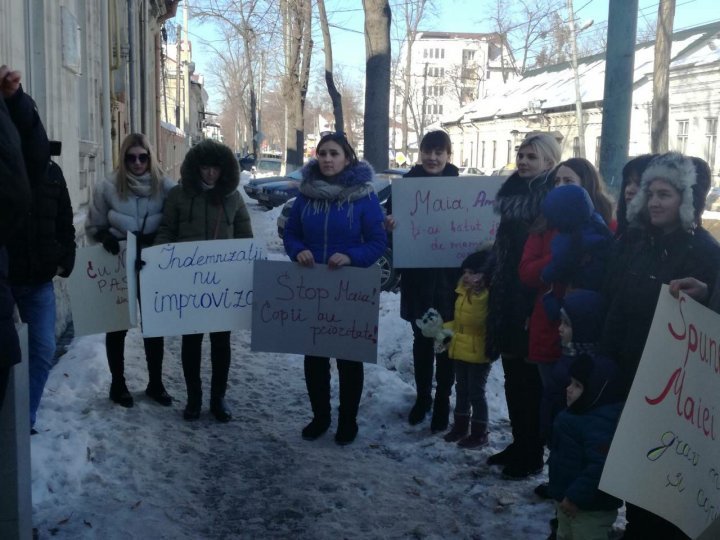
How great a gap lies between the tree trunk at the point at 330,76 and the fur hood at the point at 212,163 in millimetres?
19106

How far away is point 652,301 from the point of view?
3086 mm

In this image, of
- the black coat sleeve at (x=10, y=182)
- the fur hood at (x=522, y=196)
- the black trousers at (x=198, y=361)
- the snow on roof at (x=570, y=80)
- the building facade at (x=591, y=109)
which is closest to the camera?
the black coat sleeve at (x=10, y=182)

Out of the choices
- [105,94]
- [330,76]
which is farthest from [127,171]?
[330,76]

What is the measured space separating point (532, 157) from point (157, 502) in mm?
2611

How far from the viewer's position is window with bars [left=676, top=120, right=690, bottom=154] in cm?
3356

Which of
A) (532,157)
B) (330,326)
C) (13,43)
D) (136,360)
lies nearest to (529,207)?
(532,157)

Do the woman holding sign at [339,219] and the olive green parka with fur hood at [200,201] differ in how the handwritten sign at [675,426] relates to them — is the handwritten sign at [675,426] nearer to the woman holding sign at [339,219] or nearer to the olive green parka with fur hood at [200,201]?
the woman holding sign at [339,219]

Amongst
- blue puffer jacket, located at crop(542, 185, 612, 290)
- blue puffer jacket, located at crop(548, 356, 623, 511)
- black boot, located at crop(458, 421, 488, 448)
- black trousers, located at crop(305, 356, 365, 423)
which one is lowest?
black boot, located at crop(458, 421, 488, 448)

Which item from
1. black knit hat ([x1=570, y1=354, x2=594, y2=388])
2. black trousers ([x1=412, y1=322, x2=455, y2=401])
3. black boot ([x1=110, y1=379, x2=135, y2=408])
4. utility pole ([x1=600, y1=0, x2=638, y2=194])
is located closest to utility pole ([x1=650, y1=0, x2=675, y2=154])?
utility pole ([x1=600, y1=0, x2=638, y2=194])

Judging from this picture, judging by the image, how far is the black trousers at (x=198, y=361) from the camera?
5203mm

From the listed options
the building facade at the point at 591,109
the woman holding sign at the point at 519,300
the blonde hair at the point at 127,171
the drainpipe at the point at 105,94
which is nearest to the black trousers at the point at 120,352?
the blonde hair at the point at 127,171

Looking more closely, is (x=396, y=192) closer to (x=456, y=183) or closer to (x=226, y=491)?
(x=456, y=183)

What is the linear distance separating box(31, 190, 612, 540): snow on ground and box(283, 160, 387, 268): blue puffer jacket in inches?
46.2

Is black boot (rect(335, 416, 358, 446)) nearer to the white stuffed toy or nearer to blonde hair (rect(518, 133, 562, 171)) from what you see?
the white stuffed toy
